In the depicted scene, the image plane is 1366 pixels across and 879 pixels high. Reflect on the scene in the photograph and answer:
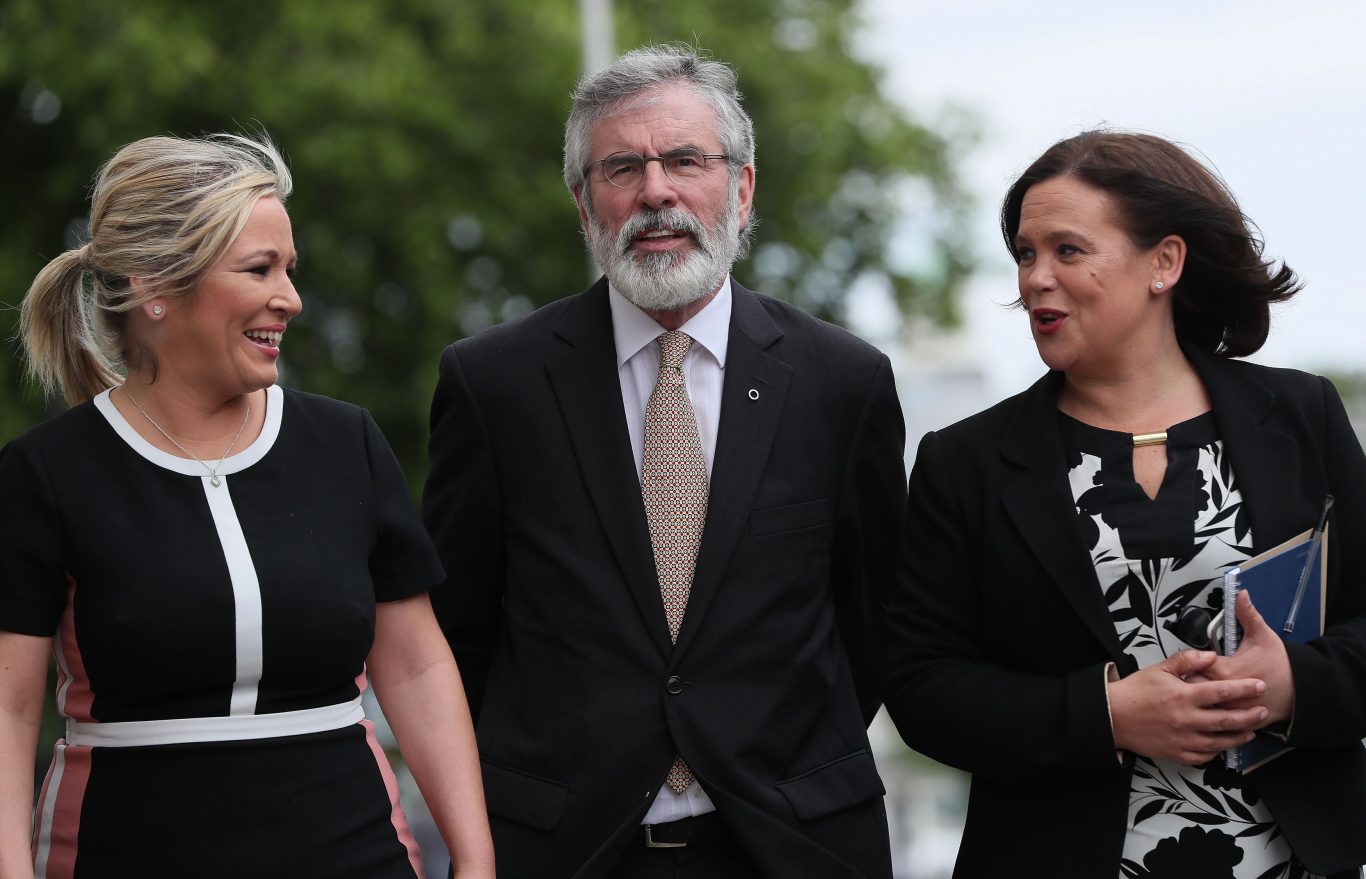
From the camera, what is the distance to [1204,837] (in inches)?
142

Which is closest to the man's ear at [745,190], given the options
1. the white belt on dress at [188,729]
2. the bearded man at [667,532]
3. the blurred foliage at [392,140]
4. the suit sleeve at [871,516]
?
the bearded man at [667,532]

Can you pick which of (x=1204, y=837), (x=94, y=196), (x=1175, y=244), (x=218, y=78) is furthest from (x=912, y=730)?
(x=218, y=78)

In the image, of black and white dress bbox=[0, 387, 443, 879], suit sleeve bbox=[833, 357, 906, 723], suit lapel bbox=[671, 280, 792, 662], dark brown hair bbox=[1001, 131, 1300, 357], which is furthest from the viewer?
suit sleeve bbox=[833, 357, 906, 723]

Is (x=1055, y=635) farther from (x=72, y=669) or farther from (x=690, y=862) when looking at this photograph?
(x=72, y=669)

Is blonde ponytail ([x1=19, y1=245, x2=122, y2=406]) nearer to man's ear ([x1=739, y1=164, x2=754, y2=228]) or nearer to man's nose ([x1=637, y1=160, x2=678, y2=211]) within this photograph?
man's nose ([x1=637, y1=160, x2=678, y2=211])

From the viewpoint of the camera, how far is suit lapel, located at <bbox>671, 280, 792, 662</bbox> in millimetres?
3971

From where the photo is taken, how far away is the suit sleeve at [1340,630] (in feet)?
11.6

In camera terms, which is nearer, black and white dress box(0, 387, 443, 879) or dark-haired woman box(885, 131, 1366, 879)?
black and white dress box(0, 387, 443, 879)

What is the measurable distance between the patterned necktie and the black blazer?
470 millimetres

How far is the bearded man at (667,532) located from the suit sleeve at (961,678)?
0.21m

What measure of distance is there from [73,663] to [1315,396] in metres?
2.52

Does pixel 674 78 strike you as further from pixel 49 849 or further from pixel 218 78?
pixel 218 78

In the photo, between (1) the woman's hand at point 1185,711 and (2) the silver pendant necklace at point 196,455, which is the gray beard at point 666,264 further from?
(1) the woman's hand at point 1185,711

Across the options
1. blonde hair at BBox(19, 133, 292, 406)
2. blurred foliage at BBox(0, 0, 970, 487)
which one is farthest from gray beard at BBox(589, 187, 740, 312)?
blurred foliage at BBox(0, 0, 970, 487)
